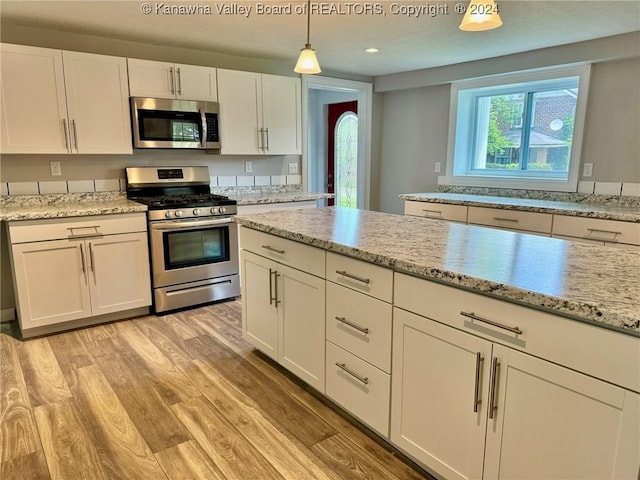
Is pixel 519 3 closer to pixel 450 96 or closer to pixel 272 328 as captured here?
pixel 450 96

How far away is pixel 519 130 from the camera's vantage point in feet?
14.2

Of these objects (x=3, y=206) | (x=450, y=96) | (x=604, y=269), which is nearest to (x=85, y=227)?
(x=3, y=206)

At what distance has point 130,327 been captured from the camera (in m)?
3.30

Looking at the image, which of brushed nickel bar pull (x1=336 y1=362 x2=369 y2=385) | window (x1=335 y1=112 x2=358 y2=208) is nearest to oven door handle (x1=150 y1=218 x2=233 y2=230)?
brushed nickel bar pull (x1=336 y1=362 x2=369 y2=385)

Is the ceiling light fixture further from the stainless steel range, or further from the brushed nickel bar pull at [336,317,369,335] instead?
the stainless steel range

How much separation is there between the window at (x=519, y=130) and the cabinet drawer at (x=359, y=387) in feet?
9.56

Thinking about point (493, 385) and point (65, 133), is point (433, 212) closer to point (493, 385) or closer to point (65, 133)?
point (493, 385)

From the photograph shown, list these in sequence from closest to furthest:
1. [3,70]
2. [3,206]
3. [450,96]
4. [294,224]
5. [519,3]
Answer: [294,224] → [519,3] → [3,70] → [3,206] → [450,96]

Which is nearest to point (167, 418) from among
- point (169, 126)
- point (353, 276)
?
point (353, 276)

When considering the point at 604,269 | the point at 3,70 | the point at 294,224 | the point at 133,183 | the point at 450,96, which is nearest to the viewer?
the point at 604,269

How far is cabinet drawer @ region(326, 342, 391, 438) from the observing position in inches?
71.9

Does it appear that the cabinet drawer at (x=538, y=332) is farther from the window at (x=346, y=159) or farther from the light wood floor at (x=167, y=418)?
the window at (x=346, y=159)

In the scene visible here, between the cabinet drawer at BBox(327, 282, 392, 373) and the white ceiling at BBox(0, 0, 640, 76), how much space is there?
1844mm

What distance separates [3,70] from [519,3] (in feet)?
11.1
